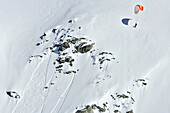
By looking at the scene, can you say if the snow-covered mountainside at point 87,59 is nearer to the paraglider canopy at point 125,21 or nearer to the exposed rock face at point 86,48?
the exposed rock face at point 86,48

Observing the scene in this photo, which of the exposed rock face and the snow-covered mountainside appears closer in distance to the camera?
the snow-covered mountainside

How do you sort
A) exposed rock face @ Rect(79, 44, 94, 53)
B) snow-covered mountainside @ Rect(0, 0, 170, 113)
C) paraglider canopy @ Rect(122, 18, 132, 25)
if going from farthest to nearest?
paraglider canopy @ Rect(122, 18, 132, 25)
exposed rock face @ Rect(79, 44, 94, 53)
snow-covered mountainside @ Rect(0, 0, 170, 113)

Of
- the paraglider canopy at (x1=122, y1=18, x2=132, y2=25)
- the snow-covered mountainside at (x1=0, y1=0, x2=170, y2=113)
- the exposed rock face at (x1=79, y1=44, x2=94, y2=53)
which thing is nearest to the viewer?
the snow-covered mountainside at (x1=0, y1=0, x2=170, y2=113)

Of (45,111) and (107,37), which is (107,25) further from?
(45,111)

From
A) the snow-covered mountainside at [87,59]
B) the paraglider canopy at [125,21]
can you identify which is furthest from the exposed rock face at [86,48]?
the paraglider canopy at [125,21]

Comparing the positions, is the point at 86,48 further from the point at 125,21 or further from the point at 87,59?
the point at 125,21

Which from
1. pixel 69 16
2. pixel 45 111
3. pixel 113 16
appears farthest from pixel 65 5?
pixel 45 111

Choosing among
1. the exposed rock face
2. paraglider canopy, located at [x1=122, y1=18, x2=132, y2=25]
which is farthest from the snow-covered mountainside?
paraglider canopy, located at [x1=122, y1=18, x2=132, y2=25]

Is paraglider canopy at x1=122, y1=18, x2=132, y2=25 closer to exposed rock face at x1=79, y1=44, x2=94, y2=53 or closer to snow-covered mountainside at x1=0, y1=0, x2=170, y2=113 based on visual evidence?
snow-covered mountainside at x1=0, y1=0, x2=170, y2=113

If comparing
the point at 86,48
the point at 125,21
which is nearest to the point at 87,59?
the point at 86,48
